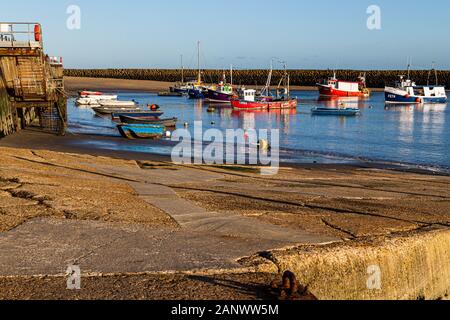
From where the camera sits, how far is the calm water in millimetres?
31609

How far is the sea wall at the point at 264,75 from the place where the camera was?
154000 mm

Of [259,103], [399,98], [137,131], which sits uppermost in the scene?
[137,131]

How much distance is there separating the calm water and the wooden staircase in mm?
4648

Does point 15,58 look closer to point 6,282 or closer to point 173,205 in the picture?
point 173,205

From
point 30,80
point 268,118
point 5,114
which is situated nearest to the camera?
point 5,114

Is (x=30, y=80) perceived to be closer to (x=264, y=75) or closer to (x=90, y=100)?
(x=90, y=100)

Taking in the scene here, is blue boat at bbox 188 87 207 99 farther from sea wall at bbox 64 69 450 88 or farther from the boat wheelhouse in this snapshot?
sea wall at bbox 64 69 450 88

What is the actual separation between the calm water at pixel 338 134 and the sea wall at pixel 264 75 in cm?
8224

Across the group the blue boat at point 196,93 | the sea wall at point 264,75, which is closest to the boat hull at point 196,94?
the blue boat at point 196,93

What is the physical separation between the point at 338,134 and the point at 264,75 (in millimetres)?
119003

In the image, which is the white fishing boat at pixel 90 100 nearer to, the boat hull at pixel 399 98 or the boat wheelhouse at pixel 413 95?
the boat hull at pixel 399 98

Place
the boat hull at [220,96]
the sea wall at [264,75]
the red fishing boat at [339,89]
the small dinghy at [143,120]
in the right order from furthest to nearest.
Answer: the sea wall at [264,75] < the red fishing boat at [339,89] < the boat hull at [220,96] < the small dinghy at [143,120]

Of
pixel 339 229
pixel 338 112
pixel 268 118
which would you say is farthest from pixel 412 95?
pixel 339 229

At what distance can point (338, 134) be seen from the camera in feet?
157
